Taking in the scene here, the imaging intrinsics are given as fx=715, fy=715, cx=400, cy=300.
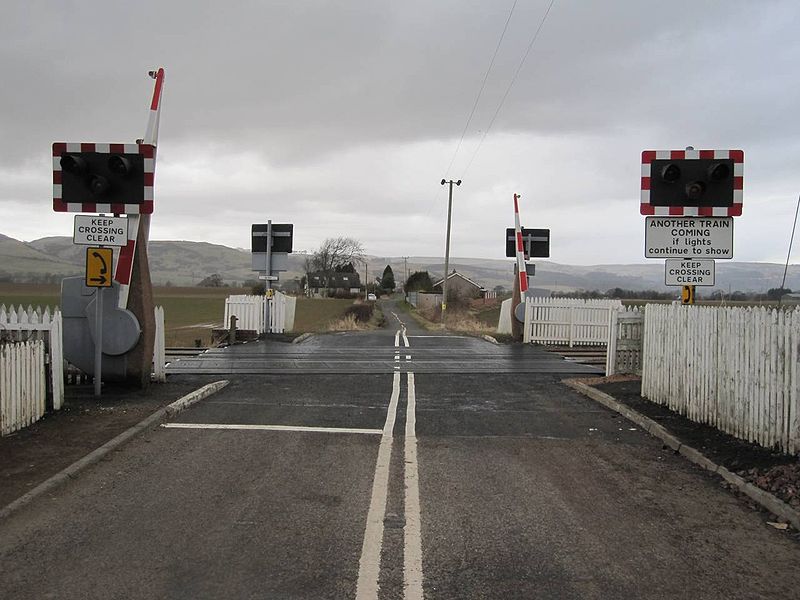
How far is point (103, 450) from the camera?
7.24 metres

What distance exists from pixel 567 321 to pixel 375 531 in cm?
1933

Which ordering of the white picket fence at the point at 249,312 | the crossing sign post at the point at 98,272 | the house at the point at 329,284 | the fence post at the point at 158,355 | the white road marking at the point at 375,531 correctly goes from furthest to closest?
the house at the point at 329,284
the white picket fence at the point at 249,312
the fence post at the point at 158,355
the crossing sign post at the point at 98,272
the white road marking at the point at 375,531

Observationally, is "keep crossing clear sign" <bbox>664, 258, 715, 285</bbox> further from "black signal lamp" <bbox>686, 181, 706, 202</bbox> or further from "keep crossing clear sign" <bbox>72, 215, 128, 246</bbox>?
"keep crossing clear sign" <bbox>72, 215, 128, 246</bbox>

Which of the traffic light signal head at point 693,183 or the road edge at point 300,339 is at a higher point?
the traffic light signal head at point 693,183

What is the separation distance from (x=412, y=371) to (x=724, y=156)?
7.23 meters

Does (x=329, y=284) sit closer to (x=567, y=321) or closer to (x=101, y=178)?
(x=567, y=321)

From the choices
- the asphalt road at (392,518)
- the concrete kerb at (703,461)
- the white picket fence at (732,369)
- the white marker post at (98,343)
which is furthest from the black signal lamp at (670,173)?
the white marker post at (98,343)

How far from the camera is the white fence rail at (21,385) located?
25.5 ft

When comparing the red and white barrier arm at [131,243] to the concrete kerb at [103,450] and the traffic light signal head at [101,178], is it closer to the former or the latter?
the traffic light signal head at [101,178]

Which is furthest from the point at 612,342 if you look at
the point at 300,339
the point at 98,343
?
the point at 300,339

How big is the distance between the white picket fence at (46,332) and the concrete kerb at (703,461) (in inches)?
297

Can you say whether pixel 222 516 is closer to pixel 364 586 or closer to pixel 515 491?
pixel 364 586

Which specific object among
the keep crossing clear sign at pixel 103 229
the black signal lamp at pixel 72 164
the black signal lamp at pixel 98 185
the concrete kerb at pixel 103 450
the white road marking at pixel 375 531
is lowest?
the white road marking at pixel 375 531

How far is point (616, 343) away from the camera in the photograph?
13.5 meters
